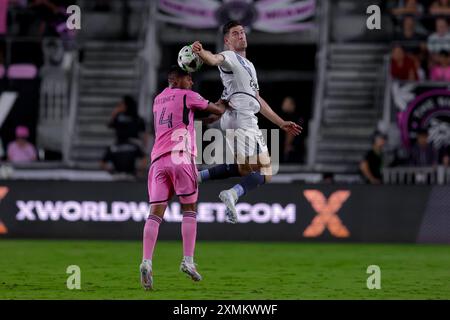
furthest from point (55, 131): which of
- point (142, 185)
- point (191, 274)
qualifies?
point (191, 274)

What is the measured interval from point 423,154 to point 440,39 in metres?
3.35

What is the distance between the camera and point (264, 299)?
44.1 ft

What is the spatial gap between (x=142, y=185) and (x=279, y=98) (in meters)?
9.64

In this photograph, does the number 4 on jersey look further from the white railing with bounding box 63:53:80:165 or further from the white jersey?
the white railing with bounding box 63:53:80:165

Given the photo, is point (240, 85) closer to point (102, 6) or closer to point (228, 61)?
point (228, 61)

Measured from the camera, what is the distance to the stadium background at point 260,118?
23234 mm

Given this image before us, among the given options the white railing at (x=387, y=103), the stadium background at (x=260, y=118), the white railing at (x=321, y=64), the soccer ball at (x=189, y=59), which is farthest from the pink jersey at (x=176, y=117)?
the white railing at (x=321, y=64)

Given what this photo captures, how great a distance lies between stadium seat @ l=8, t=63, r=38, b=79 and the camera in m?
29.1

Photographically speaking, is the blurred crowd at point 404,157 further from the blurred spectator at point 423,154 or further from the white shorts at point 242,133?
the white shorts at point 242,133

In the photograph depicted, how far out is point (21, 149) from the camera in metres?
28.0

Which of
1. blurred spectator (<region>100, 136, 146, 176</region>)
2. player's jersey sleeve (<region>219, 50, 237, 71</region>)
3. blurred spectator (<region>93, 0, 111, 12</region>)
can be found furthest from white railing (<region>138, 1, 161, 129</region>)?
player's jersey sleeve (<region>219, 50, 237, 71</region>)

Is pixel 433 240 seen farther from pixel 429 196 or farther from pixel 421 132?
pixel 421 132

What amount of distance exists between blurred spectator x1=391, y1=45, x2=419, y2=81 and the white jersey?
12383 mm

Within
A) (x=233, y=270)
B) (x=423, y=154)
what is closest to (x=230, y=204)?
(x=233, y=270)
